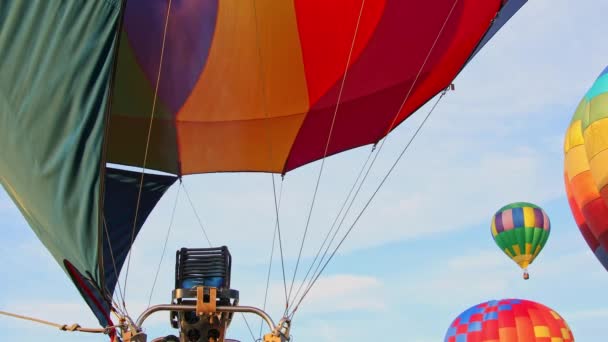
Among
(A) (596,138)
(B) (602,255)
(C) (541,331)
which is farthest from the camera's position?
(C) (541,331)

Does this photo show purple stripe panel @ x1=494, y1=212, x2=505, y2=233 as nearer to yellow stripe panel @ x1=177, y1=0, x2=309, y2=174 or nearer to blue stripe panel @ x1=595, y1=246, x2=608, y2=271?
blue stripe panel @ x1=595, y1=246, x2=608, y2=271

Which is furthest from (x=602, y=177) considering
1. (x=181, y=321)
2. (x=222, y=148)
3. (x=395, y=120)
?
(x=181, y=321)

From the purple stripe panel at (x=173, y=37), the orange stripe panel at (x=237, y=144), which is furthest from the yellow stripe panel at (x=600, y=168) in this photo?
the purple stripe panel at (x=173, y=37)

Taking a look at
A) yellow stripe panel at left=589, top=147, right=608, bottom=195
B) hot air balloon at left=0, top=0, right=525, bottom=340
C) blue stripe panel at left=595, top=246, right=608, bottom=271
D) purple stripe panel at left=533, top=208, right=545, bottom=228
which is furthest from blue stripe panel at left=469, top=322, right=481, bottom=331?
hot air balloon at left=0, top=0, right=525, bottom=340

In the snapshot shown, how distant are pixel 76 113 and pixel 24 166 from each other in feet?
1.68

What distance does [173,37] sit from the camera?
759 centimetres

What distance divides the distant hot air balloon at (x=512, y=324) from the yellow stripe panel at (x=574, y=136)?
5948 millimetres

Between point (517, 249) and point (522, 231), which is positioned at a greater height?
point (522, 231)

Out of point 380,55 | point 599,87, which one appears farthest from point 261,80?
point 599,87

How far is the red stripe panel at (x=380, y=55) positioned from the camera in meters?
7.57

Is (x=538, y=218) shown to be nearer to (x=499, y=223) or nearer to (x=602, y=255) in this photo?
(x=499, y=223)

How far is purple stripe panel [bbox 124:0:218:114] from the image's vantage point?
7469 mm

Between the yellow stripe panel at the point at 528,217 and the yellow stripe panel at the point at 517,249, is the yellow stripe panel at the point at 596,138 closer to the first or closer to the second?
the yellow stripe panel at the point at 528,217

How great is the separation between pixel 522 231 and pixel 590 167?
286 inches
